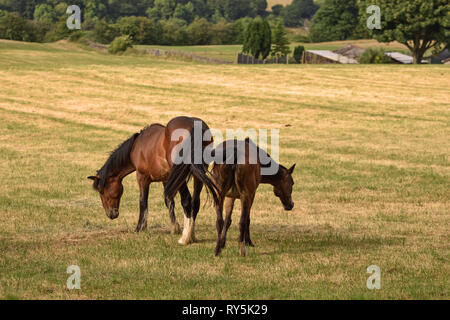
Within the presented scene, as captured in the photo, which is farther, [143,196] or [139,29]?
[139,29]

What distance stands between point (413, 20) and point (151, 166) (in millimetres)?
67418

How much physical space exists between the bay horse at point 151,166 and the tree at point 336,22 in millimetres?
122341

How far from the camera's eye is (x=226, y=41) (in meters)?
130

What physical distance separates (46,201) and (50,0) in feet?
496

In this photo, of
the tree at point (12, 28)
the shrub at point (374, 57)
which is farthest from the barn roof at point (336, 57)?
the tree at point (12, 28)

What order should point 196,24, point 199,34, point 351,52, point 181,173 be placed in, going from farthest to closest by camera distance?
point 196,24 < point 199,34 < point 351,52 < point 181,173

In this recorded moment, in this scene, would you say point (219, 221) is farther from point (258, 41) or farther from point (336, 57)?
point (336, 57)

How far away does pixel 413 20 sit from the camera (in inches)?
2982

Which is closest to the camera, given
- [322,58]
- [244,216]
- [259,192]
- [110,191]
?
[244,216]

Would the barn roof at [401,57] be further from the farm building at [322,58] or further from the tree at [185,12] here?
the tree at [185,12]

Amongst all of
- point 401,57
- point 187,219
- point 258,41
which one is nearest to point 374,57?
point 258,41

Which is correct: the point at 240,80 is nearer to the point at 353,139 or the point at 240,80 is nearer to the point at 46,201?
the point at 353,139

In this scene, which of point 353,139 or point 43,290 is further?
point 353,139
